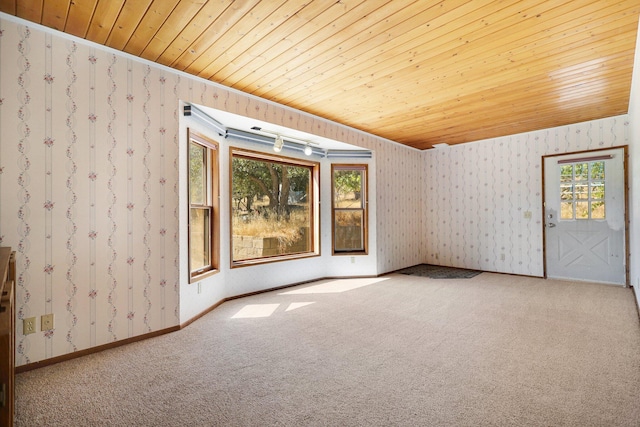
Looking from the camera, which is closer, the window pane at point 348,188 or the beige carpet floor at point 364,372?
the beige carpet floor at point 364,372

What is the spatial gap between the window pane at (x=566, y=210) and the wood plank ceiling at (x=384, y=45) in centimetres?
160

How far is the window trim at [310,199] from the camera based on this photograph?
14.1 feet

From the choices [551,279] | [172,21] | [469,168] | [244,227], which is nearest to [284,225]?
[244,227]

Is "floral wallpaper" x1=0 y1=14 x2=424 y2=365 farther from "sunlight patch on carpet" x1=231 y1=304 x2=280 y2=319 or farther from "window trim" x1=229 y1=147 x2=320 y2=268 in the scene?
"window trim" x1=229 y1=147 x2=320 y2=268

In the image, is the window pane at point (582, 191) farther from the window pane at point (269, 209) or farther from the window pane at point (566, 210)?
the window pane at point (269, 209)

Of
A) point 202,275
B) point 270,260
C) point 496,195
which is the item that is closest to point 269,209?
point 270,260

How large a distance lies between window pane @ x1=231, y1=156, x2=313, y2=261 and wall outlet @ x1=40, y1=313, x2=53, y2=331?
7.10 ft

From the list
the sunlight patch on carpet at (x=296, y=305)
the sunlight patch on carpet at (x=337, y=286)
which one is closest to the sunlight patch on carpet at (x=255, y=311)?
the sunlight patch on carpet at (x=296, y=305)

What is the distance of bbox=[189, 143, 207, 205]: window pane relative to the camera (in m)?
3.65

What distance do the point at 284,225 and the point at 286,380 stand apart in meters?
3.09

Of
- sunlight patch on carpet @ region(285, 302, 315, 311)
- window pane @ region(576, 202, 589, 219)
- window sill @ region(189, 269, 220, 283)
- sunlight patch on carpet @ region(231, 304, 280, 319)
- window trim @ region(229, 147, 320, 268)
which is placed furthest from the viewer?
window pane @ region(576, 202, 589, 219)

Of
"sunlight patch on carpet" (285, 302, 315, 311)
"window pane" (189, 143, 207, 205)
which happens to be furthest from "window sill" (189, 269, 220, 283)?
"sunlight patch on carpet" (285, 302, 315, 311)

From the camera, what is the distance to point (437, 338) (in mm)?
2877

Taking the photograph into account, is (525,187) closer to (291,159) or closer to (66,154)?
(291,159)
